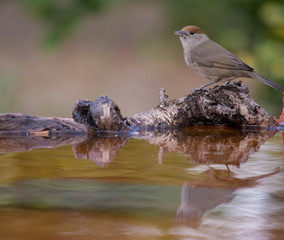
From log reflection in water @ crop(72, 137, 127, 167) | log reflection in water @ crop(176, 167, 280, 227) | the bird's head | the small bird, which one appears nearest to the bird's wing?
the small bird

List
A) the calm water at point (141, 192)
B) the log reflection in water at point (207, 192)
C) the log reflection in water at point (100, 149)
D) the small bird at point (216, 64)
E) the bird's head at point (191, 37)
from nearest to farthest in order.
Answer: the calm water at point (141, 192)
the log reflection in water at point (207, 192)
the log reflection in water at point (100, 149)
the small bird at point (216, 64)
the bird's head at point (191, 37)

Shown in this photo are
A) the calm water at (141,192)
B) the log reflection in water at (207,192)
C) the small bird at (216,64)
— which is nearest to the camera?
the calm water at (141,192)

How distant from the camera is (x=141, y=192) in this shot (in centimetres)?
138

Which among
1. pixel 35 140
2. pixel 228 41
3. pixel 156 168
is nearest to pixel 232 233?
pixel 156 168

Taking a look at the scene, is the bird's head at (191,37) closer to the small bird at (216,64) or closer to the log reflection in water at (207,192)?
the small bird at (216,64)

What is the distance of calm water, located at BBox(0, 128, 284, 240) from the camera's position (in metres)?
1.03

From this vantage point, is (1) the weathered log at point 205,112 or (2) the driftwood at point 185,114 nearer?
(2) the driftwood at point 185,114

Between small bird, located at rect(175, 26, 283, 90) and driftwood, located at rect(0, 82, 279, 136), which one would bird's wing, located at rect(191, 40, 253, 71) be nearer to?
small bird, located at rect(175, 26, 283, 90)

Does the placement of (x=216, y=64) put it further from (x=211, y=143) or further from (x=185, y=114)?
(x=211, y=143)

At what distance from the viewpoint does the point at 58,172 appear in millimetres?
1702

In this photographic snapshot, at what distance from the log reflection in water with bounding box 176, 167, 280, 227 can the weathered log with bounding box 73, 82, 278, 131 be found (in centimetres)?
171

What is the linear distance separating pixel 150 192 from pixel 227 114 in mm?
2150

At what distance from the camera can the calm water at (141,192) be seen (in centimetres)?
103

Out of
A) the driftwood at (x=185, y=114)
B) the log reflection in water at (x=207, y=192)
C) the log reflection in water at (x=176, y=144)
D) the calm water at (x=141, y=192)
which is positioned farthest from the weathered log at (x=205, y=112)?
the log reflection in water at (x=207, y=192)
